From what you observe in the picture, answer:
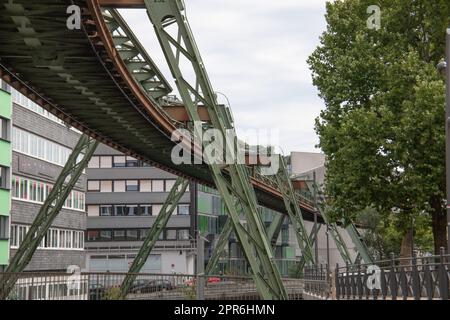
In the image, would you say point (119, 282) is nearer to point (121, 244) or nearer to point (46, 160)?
point (46, 160)

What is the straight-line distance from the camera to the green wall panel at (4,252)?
55.2m

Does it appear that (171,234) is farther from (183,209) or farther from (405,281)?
(405,281)

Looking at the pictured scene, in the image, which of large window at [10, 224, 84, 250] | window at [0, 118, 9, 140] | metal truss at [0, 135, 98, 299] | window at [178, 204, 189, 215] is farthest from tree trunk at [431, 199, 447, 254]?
window at [178, 204, 189, 215]

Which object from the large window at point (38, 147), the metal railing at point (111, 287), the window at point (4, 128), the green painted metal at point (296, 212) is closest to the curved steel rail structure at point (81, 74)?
the metal railing at point (111, 287)

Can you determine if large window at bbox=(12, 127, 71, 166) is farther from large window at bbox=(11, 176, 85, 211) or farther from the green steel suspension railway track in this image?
the green steel suspension railway track

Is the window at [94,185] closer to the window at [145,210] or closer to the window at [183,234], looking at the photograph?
the window at [145,210]

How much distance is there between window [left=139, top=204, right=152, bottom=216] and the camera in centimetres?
9956

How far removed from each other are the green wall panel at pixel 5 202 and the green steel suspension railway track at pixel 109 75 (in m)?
25.0

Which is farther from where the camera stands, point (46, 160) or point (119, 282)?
point (46, 160)

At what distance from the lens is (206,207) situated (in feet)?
339

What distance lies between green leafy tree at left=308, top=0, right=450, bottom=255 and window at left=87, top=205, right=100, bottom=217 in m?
64.8

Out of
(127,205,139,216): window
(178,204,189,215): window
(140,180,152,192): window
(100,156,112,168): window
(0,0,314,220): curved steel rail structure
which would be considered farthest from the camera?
(100,156,112,168): window

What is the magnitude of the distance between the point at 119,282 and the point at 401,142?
13199 mm
